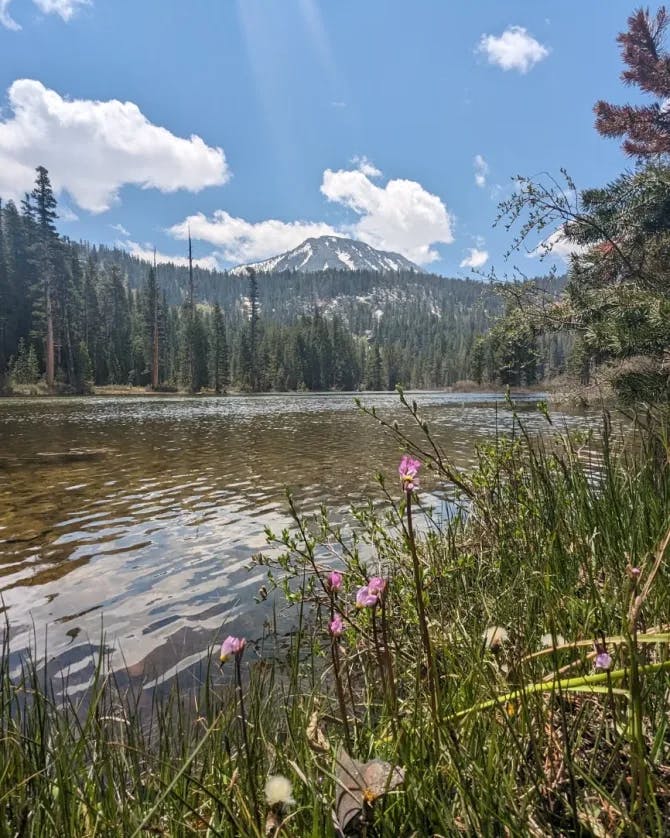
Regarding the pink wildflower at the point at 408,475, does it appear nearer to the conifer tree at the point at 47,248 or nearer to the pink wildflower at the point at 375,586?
the pink wildflower at the point at 375,586

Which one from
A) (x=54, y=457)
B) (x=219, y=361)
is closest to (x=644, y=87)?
(x=54, y=457)

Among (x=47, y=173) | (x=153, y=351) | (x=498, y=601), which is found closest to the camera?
(x=498, y=601)

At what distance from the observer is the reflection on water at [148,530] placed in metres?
4.38

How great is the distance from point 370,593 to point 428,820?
2.07ft

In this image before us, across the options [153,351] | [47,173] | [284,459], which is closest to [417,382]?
[153,351]

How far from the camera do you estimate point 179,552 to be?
20.6ft

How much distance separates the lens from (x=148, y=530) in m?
7.17

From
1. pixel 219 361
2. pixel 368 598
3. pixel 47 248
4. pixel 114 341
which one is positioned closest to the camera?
pixel 368 598

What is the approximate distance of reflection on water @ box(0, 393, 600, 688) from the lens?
438 centimetres

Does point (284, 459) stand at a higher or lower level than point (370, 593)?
lower

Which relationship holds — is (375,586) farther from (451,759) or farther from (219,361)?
(219,361)

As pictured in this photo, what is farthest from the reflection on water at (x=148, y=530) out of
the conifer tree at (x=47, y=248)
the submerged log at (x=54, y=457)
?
the conifer tree at (x=47, y=248)

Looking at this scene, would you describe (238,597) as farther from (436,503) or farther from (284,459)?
(284,459)

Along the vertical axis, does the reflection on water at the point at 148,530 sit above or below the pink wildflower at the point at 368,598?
below
